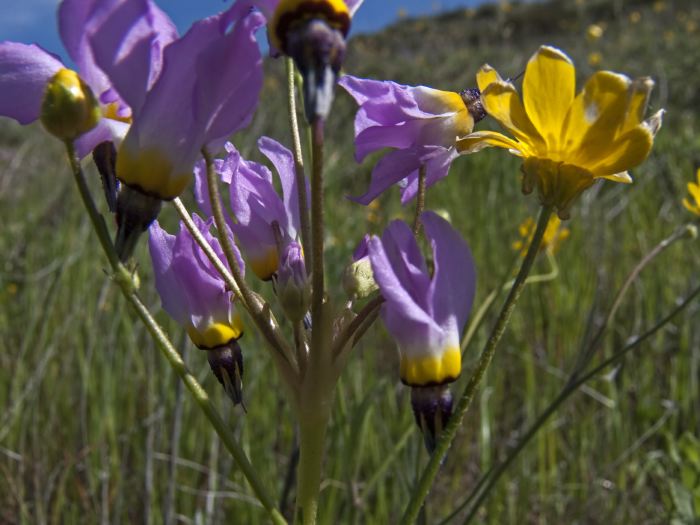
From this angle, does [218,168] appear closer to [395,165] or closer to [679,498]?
Result: [395,165]

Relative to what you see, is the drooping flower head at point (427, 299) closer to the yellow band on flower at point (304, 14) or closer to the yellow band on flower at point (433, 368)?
the yellow band on flower at point (433, 368)

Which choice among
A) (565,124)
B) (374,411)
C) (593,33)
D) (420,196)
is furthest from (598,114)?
(593,33)

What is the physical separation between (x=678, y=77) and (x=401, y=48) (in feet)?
23.7

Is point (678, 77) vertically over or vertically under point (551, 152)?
over

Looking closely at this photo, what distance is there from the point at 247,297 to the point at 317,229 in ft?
0.36

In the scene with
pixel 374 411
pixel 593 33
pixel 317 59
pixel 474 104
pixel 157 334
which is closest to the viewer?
pixel 317 59

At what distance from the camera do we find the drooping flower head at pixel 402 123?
0.63 meters

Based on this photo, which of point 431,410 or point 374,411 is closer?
point 431,410

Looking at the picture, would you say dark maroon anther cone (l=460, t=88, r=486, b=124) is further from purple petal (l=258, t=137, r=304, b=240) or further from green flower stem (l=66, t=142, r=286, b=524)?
green flower stem (l=66, t=142, r=286, b=524)

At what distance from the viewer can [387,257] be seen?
58 centimetres

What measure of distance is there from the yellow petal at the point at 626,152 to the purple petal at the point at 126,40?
36 centimetres

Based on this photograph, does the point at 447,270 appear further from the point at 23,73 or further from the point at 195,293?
the point at 23,73

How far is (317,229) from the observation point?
1.76 ft

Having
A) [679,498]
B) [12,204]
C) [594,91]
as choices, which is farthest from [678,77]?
[594,91]
